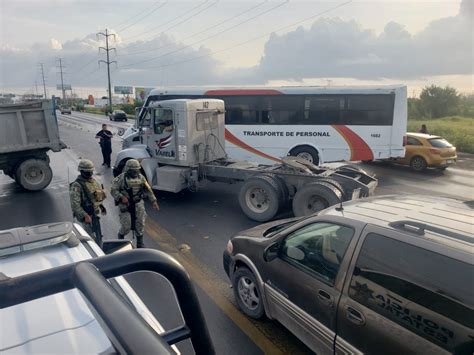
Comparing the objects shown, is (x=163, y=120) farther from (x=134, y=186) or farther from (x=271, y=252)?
(x=271, y=252)

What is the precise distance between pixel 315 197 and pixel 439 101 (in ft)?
125

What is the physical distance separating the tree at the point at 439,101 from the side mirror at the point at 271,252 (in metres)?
40.1

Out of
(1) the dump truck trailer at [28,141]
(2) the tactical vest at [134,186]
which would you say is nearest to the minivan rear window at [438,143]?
(2) the tactical vest at [134,186]

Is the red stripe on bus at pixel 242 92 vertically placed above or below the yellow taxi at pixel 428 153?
above

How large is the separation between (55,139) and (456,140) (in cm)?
1846

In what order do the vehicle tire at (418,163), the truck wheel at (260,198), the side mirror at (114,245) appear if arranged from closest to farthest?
the side mirror at (114,245), the truck wheel at (260,198), the vehicle tire at (418,163)

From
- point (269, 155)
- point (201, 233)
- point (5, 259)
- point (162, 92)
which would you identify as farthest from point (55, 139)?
point (5, 259)

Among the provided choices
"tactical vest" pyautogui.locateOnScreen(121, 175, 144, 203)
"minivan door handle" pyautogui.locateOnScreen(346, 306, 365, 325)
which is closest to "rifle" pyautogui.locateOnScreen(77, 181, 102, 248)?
"tactical vest" pyautogui.locateOnScreen(121, 175, 144, 203)

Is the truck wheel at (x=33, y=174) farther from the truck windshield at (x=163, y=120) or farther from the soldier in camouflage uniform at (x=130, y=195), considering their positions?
the soldier in camouflage uniform at (x=130, y=195)

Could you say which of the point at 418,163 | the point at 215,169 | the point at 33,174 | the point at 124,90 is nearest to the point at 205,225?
the point at 215,169

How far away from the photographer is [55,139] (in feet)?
33.4

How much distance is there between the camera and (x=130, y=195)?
562 cm

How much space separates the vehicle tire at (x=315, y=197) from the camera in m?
6.62

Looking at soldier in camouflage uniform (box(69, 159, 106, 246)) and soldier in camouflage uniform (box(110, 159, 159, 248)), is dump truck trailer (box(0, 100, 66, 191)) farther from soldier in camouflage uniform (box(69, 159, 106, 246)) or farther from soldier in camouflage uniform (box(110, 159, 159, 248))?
soldier in camouflage uniform (box(110, 159, 159, 248))
